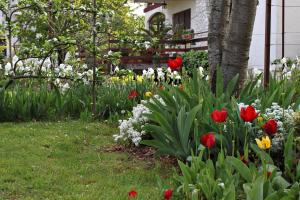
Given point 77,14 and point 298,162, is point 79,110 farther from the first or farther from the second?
point 298,162

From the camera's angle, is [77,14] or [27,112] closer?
[27,112]

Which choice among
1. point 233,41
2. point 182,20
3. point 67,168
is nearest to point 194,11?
point 182,20

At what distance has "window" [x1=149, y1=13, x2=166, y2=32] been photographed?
26.1 m

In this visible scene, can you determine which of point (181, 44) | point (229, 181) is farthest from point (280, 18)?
point (229, 181)

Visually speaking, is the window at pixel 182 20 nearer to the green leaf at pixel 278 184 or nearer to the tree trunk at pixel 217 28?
the tree trunk at pixel 217 28

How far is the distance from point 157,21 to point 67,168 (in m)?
22.9

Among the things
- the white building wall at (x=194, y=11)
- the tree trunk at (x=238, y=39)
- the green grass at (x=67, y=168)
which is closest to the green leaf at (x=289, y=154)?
the green grass at (x=67, y=168)

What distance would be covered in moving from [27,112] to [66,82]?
6.54ft

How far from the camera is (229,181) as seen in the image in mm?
3336

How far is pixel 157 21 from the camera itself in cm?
2733

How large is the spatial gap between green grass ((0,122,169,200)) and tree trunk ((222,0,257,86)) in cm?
154

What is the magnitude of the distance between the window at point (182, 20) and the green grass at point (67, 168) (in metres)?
17.1

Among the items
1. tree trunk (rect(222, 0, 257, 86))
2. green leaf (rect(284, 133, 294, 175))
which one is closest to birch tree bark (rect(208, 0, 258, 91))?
tree trunk (rect(222, 0, 257, 86))

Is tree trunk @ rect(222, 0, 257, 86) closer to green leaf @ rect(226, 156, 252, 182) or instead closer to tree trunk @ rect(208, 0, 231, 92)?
tree trunk @ rect(208, 0, 231, 92)
